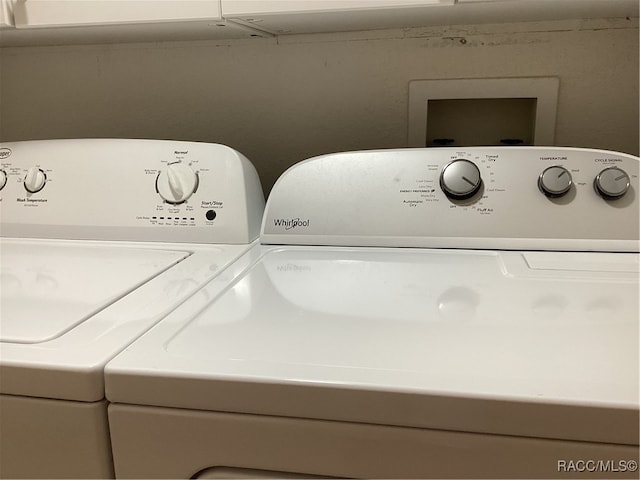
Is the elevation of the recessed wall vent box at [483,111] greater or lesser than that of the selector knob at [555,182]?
greater

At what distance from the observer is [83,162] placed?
2.96ft

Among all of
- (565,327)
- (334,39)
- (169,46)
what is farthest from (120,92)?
(565,327)

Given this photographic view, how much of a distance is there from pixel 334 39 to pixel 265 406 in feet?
2.55

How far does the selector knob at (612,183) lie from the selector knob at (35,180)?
837 millimetres

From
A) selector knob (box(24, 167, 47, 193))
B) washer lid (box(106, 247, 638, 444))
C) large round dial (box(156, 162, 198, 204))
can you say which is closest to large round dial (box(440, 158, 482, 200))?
washer lid (box(106, 247, 638, 444))

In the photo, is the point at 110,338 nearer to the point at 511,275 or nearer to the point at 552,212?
the point at 511,275

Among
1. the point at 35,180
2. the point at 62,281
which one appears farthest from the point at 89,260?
the point at 35,180

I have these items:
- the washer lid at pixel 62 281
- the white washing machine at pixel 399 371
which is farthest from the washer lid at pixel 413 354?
the washer lid at pixel 62 281

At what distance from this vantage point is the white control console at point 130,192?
85cm
